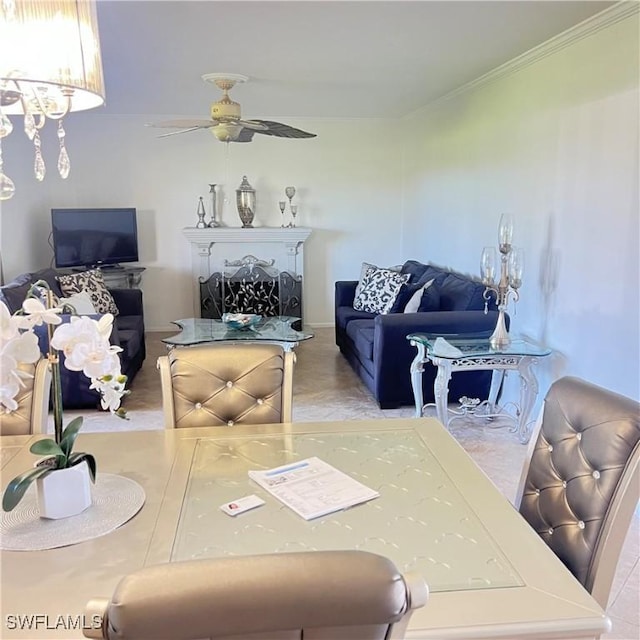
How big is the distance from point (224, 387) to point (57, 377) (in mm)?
701

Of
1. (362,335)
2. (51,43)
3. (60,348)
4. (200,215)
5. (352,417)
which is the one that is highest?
(51,43)

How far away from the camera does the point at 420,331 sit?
13.2 feet

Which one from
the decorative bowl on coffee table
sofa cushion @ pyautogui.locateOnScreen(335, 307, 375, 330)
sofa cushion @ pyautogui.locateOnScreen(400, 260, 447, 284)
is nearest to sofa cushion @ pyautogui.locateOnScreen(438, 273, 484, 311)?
sofa cushion @ pyautogui.locateOnScreen(400, 260, 447, 284)

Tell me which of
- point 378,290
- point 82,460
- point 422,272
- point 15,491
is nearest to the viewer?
point 15,491

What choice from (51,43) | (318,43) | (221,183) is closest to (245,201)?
(221,183)

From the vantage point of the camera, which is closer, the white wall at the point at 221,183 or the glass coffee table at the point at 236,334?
the glass coffee table at the point at 236,334

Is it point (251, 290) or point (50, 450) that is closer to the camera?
point (50, 450)

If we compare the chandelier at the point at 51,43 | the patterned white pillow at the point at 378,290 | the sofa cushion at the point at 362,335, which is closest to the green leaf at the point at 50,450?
the chandelier at the point at 51,43

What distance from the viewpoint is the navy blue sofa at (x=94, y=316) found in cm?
398

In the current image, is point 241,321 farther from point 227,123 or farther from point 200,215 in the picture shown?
point 200,215

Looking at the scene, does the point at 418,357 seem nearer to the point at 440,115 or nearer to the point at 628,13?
the point at 628,13

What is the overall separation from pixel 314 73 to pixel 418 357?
88.0 inches

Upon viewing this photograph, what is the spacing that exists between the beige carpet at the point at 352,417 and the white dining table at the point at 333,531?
108 centimetres

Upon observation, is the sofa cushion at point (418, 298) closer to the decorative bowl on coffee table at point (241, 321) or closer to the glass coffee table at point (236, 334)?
the glass coffee table at point (236, 334)
